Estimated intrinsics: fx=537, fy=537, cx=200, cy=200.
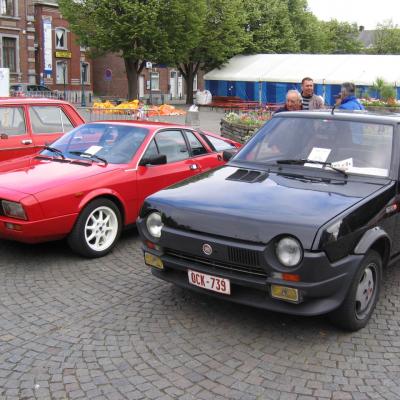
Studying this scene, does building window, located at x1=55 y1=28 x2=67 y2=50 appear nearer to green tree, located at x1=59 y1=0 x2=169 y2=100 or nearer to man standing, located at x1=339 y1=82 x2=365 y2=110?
green tree, located at x1=59 y1=0 x2=169 y2=100

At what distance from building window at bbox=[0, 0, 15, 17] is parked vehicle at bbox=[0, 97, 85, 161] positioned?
132ft

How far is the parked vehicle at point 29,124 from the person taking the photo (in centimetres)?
809

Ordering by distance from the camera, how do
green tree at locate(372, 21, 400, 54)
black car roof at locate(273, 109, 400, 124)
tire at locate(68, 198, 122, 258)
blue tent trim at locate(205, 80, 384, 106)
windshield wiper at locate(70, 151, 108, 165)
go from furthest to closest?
green tree at locate(372, 21, 400, 54)
blue tent trim at locate(205, 80, 384, 106)
windshield wiper at locate(70, 151, 108, 165)
tire at locate(68, 198, 122, 258)
black car roof at locate(273, 109, 400, 124)

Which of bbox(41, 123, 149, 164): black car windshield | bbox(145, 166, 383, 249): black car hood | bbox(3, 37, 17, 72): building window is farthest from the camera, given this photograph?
bbox(3, 37, 17, 72): building window

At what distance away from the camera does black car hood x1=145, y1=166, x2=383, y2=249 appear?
3.82 metres

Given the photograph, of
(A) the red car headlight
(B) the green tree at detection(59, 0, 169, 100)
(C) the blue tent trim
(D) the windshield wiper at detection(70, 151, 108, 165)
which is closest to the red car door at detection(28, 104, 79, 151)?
(D) the windshield wiper at detection(70, 151, 108, 165)

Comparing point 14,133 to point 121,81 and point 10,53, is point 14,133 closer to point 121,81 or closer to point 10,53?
point 10,53

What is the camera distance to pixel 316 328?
430 cm

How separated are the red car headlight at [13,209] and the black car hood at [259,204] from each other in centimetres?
156

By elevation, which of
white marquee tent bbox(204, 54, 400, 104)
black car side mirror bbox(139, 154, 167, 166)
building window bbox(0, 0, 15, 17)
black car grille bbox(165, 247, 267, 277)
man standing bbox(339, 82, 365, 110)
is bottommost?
black car grille bbox(165, 247, 267, 277)

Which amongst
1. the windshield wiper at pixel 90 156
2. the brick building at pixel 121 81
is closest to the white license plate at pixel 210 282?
the windshield wiper at pixel 90 156

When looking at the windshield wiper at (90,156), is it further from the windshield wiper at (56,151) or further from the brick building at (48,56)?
the brick building at (48,56)

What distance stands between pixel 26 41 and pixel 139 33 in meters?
16.4

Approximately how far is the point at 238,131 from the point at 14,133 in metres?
7.60
